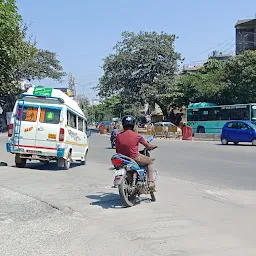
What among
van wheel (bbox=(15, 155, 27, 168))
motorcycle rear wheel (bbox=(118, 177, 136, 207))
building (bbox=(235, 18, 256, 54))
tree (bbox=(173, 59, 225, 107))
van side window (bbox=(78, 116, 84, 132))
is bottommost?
motorcycle rear wheel (bbox=(118, 177, 136, 207))

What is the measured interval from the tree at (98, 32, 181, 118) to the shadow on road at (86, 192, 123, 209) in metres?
46.4

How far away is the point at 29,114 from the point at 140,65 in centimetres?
4234

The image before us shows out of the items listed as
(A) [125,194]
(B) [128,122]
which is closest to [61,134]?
(B) [128,122]

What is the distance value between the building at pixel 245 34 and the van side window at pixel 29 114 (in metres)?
52.5

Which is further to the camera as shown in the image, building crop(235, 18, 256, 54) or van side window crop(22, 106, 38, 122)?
building crop(235, 18, 256, 54)

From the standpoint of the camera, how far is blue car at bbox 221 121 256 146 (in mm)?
29656

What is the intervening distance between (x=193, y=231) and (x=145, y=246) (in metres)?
1.07

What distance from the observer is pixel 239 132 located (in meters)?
30.4

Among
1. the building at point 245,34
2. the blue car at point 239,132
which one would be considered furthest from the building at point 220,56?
the blue car at point 239,132

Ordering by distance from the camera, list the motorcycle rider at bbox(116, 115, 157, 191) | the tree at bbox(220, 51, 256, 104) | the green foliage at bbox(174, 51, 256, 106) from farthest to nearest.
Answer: the green foliage at bbox(174, 51, 256, 106) → the tree at bbox(220, 51, 256, 104) → the motorcycle rider at bbox(116, 115, 157, 191)

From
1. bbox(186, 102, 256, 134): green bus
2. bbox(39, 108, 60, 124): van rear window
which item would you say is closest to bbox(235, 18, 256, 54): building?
bbox(186, 102, 256, 134): green bus

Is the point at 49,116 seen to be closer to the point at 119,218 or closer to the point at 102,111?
the point at 119,218

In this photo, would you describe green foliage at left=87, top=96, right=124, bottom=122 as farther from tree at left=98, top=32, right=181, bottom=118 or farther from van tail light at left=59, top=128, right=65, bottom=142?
van tail light at left=59, top=128, right=65, bottom=142

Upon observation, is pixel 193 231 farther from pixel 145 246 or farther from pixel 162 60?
pixel 162 60
